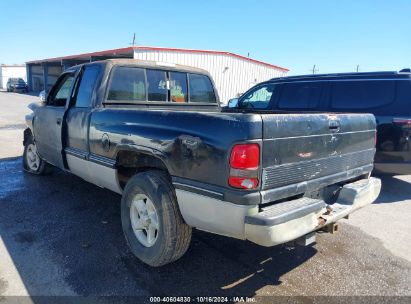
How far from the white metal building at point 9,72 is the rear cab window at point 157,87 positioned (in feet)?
207

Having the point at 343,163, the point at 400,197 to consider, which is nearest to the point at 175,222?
the point at 343,163

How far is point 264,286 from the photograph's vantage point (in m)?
2.94

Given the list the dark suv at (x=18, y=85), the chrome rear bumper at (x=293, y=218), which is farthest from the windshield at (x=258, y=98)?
the dark suv at (x=18, y=85)

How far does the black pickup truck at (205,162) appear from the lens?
7.96 feet

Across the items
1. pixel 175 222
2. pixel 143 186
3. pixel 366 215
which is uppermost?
pixel 143 186

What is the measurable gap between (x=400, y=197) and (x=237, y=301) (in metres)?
4.31

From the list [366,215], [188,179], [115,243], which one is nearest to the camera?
[188,179]

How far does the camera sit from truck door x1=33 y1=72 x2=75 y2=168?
4656mm

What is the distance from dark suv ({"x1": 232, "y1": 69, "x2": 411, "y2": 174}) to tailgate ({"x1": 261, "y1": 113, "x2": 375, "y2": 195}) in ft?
7.15

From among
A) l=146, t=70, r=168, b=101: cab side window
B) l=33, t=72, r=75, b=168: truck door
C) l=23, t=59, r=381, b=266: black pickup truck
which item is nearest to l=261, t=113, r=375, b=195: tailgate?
l=23, t=59, r=381, b=266: black pickup truck

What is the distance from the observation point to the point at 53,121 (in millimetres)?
4812

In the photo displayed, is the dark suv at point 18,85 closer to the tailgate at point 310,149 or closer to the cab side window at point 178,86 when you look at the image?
the cab side window at point 178,86

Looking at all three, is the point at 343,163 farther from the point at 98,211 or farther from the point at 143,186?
the point at 98,211

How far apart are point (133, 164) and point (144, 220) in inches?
24.7
